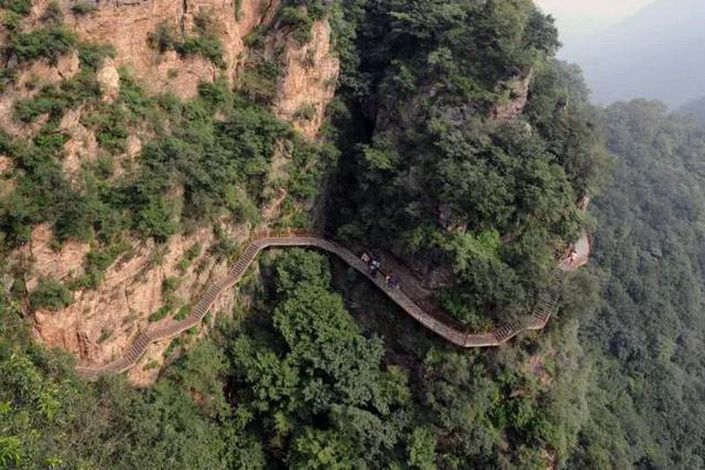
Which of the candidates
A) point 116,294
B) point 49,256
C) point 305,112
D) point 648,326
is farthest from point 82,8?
point 648,326

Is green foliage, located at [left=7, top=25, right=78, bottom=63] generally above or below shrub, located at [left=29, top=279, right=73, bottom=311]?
above

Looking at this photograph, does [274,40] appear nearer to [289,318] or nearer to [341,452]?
[289,318]

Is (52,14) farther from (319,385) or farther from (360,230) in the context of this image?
(319,385)

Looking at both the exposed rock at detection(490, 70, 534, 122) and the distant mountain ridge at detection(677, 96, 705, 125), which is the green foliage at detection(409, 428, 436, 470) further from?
the distant mountain ridge at detection(677, 96, 705, 125)

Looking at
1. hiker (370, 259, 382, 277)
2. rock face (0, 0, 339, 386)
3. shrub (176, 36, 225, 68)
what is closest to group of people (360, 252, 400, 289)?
hiker (370, 259, 382, 277)

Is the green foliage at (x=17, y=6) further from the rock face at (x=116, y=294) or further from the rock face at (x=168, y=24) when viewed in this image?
the rock face at (x=116, y=294)
